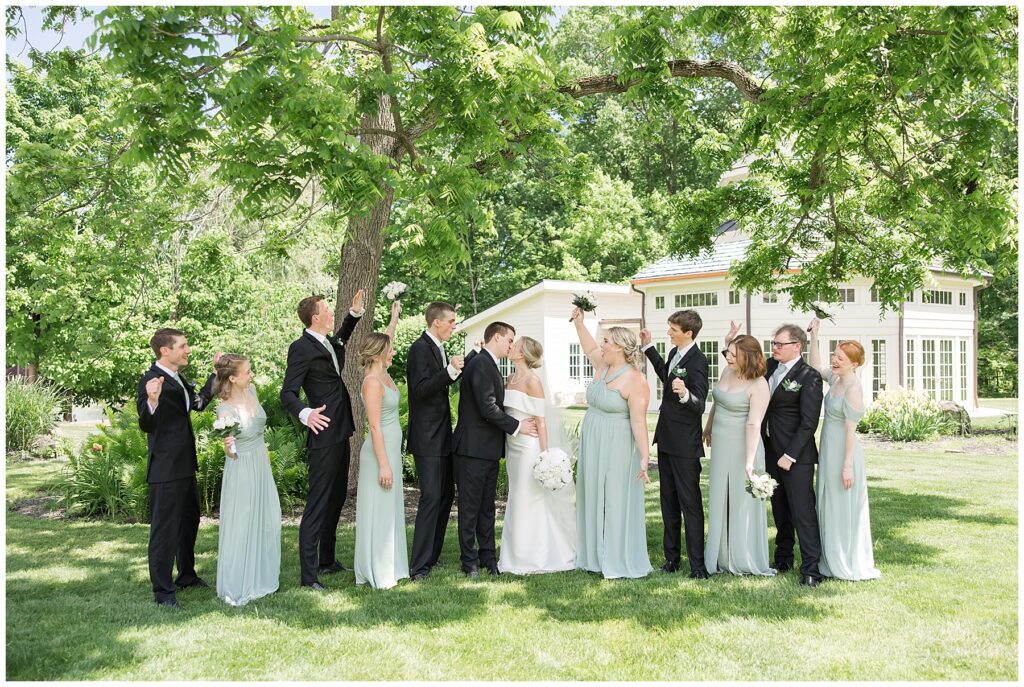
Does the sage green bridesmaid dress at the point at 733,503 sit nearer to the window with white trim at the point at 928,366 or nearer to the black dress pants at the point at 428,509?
the black dress pants at the point at 428,509

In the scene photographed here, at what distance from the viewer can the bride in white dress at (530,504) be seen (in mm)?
6844

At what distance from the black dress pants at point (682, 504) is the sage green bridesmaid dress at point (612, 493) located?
0.83 ft

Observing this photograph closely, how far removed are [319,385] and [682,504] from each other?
3.16m

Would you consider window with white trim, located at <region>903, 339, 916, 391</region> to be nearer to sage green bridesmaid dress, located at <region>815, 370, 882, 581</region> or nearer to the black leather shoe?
sage green bridesmaid dress, located at <region>815, 370, 882, 581</region>

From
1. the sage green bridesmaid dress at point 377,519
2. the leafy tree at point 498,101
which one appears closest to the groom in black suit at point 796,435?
the leafy tree at point 498,101

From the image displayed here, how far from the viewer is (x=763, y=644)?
5.08 meters

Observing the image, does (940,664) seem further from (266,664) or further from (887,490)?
(887,490)

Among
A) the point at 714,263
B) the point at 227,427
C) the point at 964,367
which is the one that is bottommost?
the point at 227,427

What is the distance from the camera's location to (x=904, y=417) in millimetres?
17203

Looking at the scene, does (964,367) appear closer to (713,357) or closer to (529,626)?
(713,357)

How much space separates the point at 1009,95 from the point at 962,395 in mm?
17573

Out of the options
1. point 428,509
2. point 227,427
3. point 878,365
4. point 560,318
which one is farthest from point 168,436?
point 560,318

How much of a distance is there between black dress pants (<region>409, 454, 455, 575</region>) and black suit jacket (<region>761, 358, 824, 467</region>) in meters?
2.77

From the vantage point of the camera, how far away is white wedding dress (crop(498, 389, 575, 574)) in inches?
270
